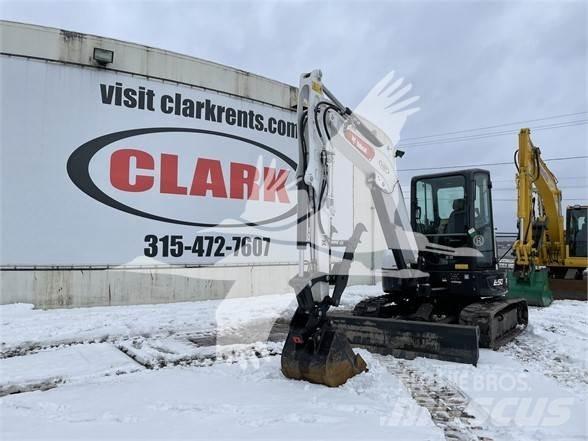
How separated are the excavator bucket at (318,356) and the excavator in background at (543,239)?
7.59 meters

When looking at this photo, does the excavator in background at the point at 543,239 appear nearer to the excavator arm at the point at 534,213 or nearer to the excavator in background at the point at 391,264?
the excavator arm at the point at 534,213

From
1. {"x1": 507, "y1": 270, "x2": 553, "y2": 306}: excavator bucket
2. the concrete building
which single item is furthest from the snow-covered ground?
{"x1": 507, "y1": 270, "x2": 553, "y2": 306}: excavator bucket

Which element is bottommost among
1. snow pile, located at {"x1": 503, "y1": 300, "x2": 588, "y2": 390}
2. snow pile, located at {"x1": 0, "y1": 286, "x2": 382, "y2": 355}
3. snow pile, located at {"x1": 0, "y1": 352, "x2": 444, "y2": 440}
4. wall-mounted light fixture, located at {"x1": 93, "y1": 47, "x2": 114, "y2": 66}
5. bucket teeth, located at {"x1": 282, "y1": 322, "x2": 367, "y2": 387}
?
snow pile, located at {"x1": 503, "y1": 300, "x2": 588, "y2": 390}

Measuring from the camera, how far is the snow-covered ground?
3.72m

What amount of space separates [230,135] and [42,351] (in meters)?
6.99

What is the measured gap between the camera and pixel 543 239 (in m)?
13.0

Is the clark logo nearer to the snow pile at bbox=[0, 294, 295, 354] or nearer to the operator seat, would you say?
the snow pile at bbox=[0, 294, 295, 354]

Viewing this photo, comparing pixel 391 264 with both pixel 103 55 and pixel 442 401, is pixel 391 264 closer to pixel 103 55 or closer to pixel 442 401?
pixel 442 401

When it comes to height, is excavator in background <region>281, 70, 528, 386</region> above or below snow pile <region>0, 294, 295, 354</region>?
above

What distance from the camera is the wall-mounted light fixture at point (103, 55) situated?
975cm

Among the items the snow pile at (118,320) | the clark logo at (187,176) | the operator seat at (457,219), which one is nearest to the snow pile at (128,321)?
the snow pile at (118,320)

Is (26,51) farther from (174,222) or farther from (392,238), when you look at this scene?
(392,238)

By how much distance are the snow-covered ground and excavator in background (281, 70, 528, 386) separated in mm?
299

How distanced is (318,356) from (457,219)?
3752 mm
